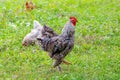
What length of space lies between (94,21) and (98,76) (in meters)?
3.96

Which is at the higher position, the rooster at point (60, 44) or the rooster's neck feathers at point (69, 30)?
the rooster's neck feathers at point (69, 30)

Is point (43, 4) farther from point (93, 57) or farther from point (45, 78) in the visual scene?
point (45, 78)

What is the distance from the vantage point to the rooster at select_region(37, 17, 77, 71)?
7918mm

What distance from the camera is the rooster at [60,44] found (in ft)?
26.0

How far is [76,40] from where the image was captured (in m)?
10.2

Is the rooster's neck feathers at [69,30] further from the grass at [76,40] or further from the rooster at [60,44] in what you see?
the grass at [76,40]

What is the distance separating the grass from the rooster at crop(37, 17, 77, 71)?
0.35m

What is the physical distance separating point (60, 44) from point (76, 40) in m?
2.34

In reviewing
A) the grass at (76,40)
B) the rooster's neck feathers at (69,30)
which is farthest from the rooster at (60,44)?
the grass at (76,40)

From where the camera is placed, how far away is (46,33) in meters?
8.23

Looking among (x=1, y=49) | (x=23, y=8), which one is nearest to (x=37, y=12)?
(x=23, y=8)

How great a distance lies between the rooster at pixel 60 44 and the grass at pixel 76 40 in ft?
1.15

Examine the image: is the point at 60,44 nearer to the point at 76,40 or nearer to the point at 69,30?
the point at 69,30

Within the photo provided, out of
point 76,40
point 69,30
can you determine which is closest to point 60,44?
point 69,30
